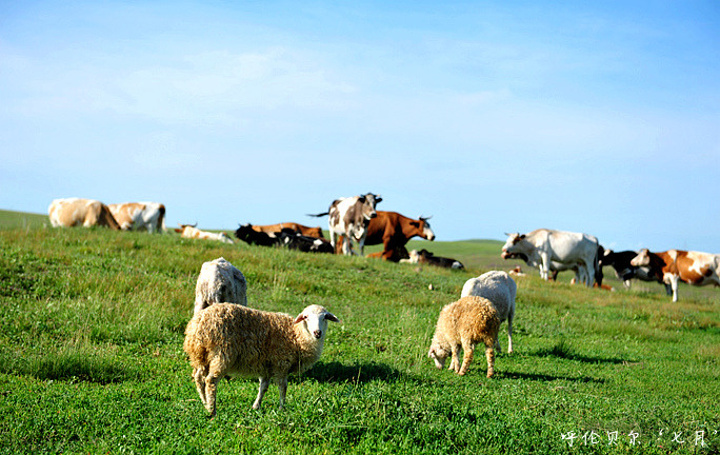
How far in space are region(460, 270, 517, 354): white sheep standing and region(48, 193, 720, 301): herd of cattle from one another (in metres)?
16.5

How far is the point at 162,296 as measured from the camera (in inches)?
538

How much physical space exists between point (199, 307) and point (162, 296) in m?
4.07

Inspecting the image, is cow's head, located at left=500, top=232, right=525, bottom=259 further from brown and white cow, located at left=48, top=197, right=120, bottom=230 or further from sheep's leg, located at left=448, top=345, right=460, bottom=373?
sheep's leg, located at left=448, top=345, right=460, bottom=373

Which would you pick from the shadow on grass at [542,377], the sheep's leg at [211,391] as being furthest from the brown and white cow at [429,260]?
the sheep's leg at [211,391]

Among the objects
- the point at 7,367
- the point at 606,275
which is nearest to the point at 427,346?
the point at 7,367

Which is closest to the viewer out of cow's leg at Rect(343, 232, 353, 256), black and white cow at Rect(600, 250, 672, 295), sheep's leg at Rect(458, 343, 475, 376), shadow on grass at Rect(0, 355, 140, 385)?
shadow on grass at Rect(0, 355, 140, 385)

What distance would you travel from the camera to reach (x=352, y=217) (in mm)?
30000

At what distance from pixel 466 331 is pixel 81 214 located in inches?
989

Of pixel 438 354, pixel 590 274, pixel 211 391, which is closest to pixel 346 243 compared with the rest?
pixel 590 274

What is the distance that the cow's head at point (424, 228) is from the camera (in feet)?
107

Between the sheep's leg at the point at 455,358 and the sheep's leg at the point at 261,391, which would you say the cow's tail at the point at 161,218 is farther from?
the sheep's leg at the point at 261,391

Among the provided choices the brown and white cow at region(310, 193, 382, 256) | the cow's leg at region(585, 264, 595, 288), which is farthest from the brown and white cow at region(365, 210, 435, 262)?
the cow's leg at region(585, 264, 595, 288)

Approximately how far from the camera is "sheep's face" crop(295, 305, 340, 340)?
7246mm

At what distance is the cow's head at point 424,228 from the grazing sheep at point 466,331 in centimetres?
2181
